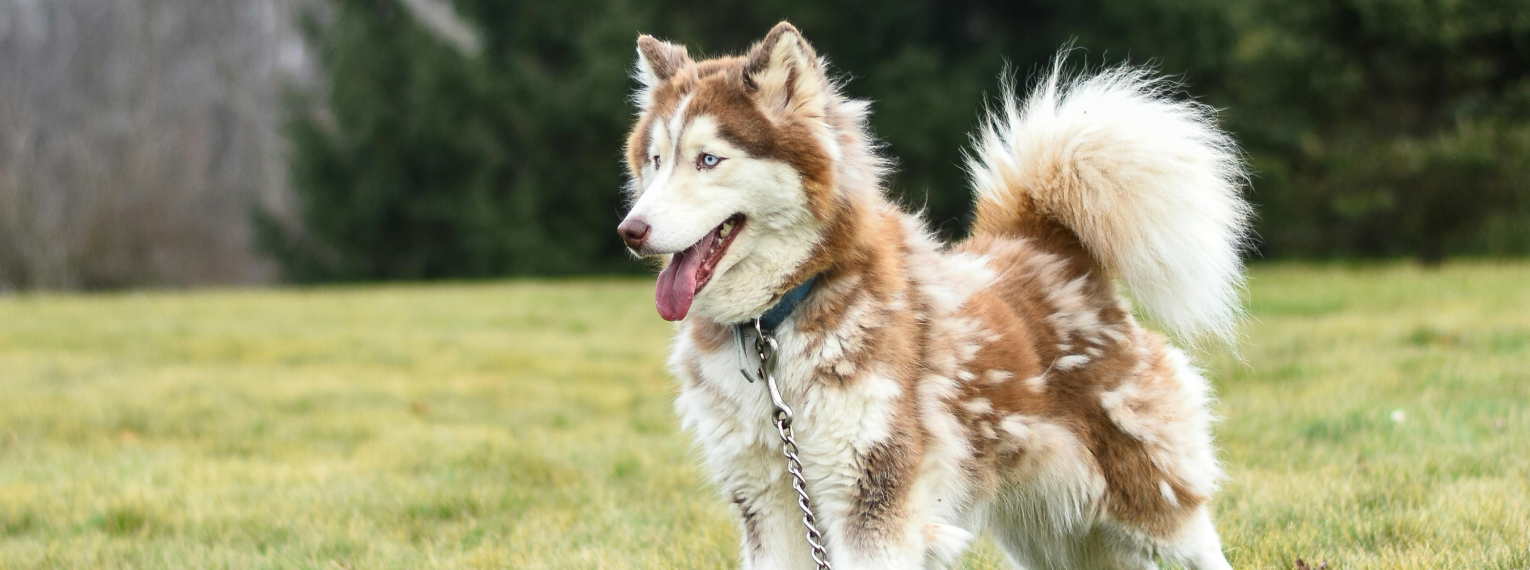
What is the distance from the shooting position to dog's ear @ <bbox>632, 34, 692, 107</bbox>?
3270mm

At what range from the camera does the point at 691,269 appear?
9.52ft

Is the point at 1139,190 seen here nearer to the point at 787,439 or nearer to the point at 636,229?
the point at 787,439

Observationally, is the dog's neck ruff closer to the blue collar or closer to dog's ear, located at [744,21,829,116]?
the blue collar

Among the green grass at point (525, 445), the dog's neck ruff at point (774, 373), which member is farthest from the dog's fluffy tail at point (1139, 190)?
the dog's neck ruff at point (774, 373)

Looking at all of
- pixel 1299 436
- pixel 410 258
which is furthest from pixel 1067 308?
pixel 410 258

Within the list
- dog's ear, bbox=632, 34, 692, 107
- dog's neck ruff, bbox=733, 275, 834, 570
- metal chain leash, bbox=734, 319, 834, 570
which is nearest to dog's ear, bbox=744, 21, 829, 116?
dog's ear, bbox=632, 34, 692, 107

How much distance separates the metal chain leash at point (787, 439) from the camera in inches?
112

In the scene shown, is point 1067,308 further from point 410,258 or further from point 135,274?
point 135,274

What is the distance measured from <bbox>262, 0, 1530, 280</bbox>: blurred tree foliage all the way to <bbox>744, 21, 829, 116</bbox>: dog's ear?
997 centimetres

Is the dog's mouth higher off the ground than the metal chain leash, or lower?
higher

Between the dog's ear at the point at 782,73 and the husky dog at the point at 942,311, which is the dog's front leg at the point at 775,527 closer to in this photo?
the husky dog at the point at 942,311

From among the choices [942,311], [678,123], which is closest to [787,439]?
[942,311]

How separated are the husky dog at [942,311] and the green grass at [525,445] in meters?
0.61

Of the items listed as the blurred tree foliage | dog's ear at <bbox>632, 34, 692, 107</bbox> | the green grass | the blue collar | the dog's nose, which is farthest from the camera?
the blurred tree foliage
